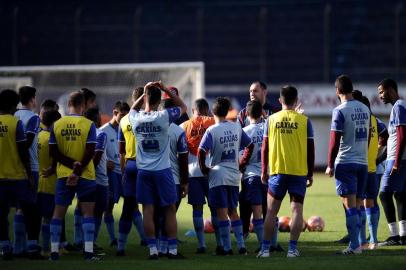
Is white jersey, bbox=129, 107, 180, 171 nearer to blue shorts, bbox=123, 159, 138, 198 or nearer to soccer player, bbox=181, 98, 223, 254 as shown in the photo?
blue shorts, bbox=123, 159, 138, 198

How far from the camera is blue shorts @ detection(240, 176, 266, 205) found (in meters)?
12.2

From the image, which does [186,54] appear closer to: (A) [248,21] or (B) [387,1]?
(A) [248,21]

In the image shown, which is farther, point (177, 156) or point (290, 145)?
point (177, 156)

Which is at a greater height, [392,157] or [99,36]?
[99,36]

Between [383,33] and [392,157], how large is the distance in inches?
1032

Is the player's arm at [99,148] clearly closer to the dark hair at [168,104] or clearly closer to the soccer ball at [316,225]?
the dark hair at [168,104]

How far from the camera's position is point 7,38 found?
35250mm

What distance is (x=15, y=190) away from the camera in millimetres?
11141

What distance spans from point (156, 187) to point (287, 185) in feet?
5.12

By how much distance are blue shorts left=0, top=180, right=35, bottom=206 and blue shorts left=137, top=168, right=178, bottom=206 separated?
1.38 m

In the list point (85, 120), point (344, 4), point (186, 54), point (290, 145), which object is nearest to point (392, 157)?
point (290, 145)

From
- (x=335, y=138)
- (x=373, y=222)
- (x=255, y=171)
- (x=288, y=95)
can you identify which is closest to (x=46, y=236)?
(x=255, y=171)

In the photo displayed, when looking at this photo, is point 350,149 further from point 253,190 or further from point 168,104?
point 168,104

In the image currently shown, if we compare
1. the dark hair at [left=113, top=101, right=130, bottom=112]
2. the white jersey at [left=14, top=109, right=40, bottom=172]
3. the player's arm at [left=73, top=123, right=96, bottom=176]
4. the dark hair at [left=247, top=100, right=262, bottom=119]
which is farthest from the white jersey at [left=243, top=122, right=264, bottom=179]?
the white jersey at [left=14, top=109, right=40, bottom=172]
